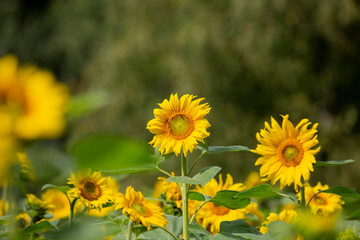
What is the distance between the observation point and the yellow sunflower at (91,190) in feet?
2.34

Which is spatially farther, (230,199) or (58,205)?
(58,205)

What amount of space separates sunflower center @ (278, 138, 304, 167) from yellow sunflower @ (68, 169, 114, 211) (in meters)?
0.26

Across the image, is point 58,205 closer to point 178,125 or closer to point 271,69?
point 178,125

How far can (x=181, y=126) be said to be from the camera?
0.75 meters

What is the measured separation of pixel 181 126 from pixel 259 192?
15 cm

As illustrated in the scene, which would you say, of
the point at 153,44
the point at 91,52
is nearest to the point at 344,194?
the point at 153,44

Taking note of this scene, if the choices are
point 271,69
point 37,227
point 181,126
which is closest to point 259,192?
point 181,126

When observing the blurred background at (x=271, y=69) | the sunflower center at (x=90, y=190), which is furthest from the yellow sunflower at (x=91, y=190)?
the blurred background at (x=271, y=69)

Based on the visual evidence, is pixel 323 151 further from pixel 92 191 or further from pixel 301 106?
pixel 92 191

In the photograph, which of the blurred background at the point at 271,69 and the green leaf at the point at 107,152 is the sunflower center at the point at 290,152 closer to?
the green leaf at the point at 107,152

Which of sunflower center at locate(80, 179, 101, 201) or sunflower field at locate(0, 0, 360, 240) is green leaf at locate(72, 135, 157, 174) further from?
sunflower center at locate(80, 179, 101, 201)

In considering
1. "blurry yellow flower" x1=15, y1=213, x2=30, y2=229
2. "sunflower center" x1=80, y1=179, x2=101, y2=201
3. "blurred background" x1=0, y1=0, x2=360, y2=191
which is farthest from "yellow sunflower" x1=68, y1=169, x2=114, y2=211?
"blurred background" x1=0, y1=0, x2=360, y2=191

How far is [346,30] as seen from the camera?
4.57 metres

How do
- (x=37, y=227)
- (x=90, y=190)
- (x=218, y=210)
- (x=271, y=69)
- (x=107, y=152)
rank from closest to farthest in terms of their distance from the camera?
1. (x=107, y=152)
2. (x=37, y=227)
3. (x=90, y=190)
4. (x=218, y=210)
5. (x=271, y=69)
